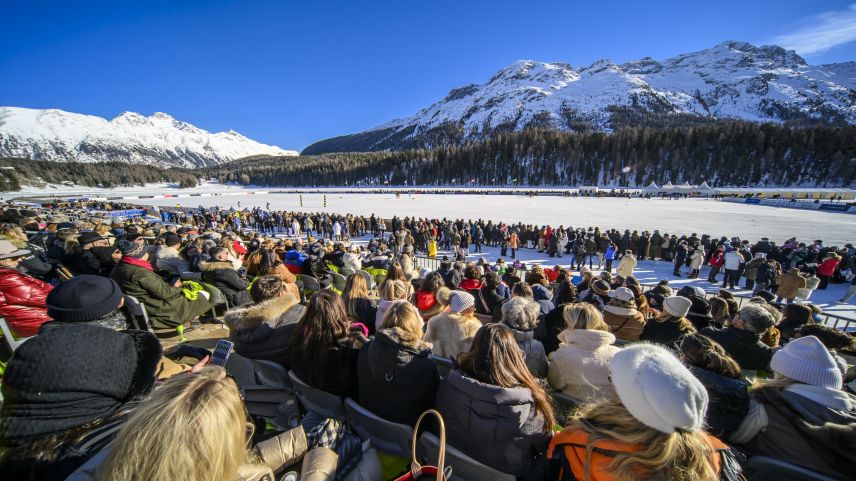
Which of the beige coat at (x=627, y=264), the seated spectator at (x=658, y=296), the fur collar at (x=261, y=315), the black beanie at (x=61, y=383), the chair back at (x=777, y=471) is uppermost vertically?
the black beanie at (x=61, y=383)

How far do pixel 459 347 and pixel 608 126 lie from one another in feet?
660

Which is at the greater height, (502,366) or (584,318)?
(502,366)

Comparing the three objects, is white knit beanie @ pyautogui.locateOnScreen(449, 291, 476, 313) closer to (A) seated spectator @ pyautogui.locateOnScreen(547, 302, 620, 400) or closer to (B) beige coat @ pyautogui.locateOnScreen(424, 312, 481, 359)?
(B) beige coat @ pyautogui.locateOnScreen(424, 312, 481, 359)

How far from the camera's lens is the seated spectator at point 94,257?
5699 mm

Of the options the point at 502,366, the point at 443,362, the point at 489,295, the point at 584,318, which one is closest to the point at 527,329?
the point at 584,318

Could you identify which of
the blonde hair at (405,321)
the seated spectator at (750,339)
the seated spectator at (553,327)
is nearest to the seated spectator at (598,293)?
the seated spectator at (553,327)

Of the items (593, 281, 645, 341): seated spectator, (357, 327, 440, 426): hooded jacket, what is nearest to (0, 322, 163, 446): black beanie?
(357, 327, 440, 426): hooded jacket

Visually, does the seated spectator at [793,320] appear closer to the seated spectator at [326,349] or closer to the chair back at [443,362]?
the chair back at [443,362]

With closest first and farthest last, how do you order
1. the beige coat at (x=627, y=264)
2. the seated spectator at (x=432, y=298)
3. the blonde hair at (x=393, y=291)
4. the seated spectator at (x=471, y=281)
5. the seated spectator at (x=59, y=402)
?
the seated spectator at (x=59, y=402) → the seated spectator at (x=432, y=298) → the blonde hair at (x=393, y=291) → the seated spectator at (x=471, y=281) → the beige coat at (x=627, y=264)

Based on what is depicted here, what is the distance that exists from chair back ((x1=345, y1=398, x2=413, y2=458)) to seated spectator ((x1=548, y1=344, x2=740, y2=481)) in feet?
4.06

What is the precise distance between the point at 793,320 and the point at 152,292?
888 cm

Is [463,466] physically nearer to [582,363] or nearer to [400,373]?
[400,373]

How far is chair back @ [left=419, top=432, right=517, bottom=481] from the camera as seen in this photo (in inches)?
79.0

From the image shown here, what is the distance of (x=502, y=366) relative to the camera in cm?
206
